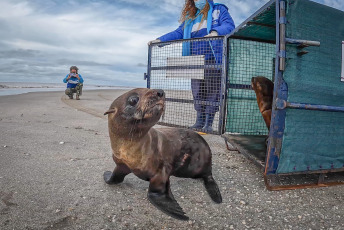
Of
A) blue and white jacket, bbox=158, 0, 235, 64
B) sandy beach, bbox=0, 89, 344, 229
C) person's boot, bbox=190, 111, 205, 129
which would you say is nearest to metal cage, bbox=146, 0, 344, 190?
sandy beach, bbox=0, 89, 344, 229

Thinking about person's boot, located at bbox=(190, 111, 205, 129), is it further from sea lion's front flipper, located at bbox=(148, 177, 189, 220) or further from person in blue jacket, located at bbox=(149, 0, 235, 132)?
sea lion's front flipper, located at bbox=(148, 177, 189, 220)

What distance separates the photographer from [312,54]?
2484 millimetres

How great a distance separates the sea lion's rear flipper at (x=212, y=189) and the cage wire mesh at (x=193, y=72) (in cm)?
169

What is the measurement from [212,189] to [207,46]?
8.95 feet

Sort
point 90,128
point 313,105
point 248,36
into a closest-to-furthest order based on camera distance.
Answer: point 313,105 → point 248,36 → point 90,128

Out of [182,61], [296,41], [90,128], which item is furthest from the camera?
[90,128]

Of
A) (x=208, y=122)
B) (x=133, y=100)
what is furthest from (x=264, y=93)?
(x=133, y=100)

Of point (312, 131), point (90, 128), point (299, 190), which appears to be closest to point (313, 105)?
point (312, 131)

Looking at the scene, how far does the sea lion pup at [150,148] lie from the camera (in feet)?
6.10

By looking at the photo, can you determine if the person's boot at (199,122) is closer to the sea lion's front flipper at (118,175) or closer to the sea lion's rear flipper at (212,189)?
the sea lion's rear flipper at (212,189)

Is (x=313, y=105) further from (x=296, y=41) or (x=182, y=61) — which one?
(x=182, y=61)

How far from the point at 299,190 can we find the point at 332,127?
0.77 m

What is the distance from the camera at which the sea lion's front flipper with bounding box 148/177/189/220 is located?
1.95 m

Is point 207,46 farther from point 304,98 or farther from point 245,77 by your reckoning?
point 304,98
